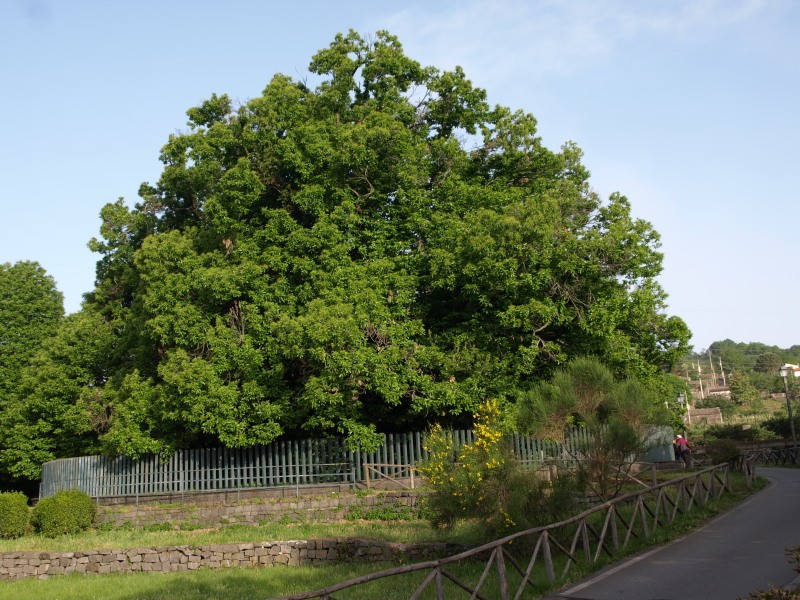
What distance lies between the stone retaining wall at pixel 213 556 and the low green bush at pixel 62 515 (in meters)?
4.56

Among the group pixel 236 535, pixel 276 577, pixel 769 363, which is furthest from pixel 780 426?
pixel 769 363

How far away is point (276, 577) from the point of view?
1417cm

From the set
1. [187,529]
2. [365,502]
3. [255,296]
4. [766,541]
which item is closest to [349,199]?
→ [255,296]

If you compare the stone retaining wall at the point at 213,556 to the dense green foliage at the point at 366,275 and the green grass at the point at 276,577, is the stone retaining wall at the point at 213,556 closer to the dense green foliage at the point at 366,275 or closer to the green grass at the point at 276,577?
the green grass at the point at 276,577

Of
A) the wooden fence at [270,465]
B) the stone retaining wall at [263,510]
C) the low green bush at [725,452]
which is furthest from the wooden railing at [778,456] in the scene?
the stone retaining wall at [263,510]

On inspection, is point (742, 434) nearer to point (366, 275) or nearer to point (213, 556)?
point (366, 275)

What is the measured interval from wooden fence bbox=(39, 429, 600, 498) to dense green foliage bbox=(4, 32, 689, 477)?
0.77 metres

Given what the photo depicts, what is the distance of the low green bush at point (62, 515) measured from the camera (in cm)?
2212

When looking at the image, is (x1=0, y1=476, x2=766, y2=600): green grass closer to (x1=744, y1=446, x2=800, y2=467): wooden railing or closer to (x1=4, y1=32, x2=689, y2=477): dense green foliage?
(x1=4, y1=32, x2=689, y2=477): dense green foliage

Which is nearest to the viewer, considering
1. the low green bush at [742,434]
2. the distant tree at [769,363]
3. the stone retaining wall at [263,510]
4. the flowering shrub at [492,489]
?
the flowering shrub at [492,489]

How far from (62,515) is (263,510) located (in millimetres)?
6318

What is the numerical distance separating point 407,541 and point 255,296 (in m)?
10.4

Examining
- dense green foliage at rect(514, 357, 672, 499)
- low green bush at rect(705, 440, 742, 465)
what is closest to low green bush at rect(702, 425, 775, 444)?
low green bush at rect(705, 440, 742, 465)

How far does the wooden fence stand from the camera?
75.6 feet
